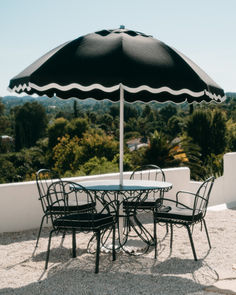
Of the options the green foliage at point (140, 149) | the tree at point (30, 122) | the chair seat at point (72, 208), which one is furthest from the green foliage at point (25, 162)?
the chair seat at point (72, 208)

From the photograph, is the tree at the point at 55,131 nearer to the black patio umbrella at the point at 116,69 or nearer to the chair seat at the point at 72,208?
the chair seat at the point at 72,208

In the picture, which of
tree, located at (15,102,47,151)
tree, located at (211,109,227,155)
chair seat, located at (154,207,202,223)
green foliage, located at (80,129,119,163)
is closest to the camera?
chair seat, located at (154,207,202,223)

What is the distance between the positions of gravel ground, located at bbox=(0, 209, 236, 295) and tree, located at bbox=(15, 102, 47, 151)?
84032mm

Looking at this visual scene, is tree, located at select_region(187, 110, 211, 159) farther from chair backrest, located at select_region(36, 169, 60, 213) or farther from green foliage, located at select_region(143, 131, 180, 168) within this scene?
chair backrest, located at select_region(36, 169, 60, 213)

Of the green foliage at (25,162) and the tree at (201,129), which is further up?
the tree at (201,129)

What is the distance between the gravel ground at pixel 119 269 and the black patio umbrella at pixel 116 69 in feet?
5.93

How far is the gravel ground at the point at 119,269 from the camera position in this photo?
4.01 meters

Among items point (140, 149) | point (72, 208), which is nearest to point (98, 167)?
point (140, 149)

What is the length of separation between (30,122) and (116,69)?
303ft

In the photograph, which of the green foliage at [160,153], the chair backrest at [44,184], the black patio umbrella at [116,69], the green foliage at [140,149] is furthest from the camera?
the green foliage at [140,149]

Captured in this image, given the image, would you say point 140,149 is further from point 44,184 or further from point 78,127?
point 78,127

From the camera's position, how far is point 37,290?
13.1 ft

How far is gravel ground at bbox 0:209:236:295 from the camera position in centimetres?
401

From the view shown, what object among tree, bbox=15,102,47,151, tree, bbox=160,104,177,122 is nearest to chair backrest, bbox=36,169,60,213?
tree, bbox=15,102,47,151
